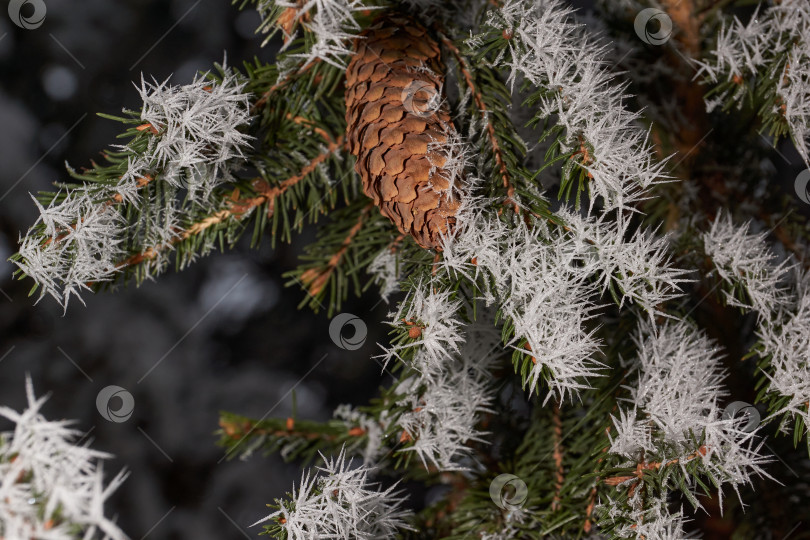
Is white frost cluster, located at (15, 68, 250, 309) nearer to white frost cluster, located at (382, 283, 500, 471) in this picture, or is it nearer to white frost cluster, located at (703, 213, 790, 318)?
white frost cluster, located at (382, 283, 500, 471)

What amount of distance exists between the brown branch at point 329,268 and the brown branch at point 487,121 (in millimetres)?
110

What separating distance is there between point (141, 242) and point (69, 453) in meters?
0.19

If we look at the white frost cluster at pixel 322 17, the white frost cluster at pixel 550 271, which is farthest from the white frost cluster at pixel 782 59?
→ the white frost cluster at pixel 322 17

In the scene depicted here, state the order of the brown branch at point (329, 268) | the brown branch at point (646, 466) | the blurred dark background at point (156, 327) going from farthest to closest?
the blurred dark background at point (156, 327) < the brown branch at point (329, 268) < the brown branch at point (646, 466)

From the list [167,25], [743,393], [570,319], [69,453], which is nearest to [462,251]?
[570,319]

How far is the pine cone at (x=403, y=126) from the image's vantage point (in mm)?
288

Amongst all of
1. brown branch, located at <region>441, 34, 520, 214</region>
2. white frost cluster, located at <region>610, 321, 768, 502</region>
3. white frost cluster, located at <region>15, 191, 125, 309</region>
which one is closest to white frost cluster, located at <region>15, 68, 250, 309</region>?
white frost cluster, located at <region>15, 191, 125, 309</region>

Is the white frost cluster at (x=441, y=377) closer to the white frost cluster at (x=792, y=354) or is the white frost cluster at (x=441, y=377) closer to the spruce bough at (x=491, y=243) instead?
the spruce bough at (x=491, y=243)

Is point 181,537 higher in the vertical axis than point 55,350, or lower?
lower

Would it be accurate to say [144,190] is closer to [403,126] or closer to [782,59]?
[403,126]

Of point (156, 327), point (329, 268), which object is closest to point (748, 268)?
point (329, 268)

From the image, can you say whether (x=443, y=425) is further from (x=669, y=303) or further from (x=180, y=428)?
(x=180, y=428)

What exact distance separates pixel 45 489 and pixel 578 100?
25cm

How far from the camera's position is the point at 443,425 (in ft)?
1.15
